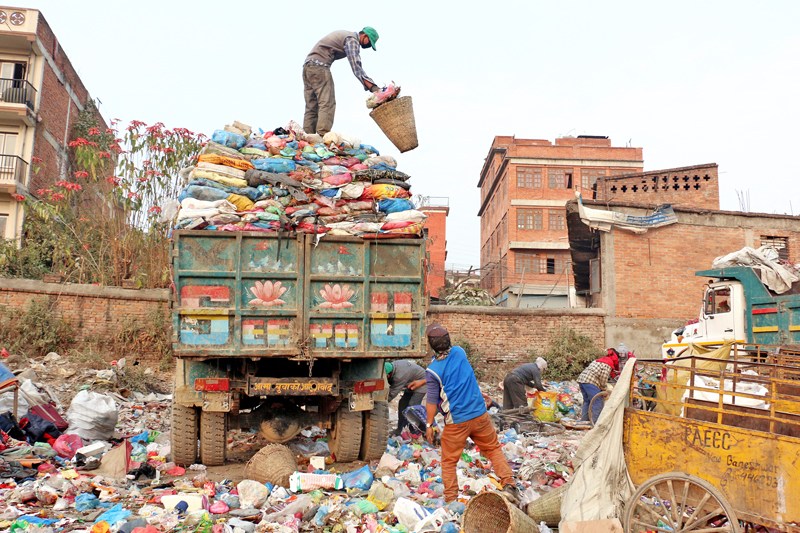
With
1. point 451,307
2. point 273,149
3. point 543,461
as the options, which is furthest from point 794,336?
point 273,149

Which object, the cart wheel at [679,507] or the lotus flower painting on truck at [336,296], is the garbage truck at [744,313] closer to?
the lotus flower painting on truck at [336,296]

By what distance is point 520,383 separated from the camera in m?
9.06

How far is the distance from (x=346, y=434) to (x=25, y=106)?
19.6 meters

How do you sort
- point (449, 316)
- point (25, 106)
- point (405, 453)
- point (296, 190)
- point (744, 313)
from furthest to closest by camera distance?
point (25, 106) < point (449, 316) < point (744, 313) < point (405, 453) < point (296, 190)

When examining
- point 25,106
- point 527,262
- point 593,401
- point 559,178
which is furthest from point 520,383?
point 559,178

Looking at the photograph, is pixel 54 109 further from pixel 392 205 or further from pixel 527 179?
pixel 527 179

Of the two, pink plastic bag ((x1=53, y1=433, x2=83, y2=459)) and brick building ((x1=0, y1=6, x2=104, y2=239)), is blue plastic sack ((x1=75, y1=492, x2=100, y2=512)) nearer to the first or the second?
pink plastic bag ((x1=53, y1=433, x2=83, y2=459))

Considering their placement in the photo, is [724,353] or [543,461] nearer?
[543,461]

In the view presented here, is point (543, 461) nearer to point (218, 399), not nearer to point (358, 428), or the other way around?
point (358, 428)

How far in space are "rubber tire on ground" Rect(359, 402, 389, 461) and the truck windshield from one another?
7190 mm

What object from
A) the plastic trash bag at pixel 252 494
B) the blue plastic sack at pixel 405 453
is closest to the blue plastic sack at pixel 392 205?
the blue plastic sack at pixel 405 453

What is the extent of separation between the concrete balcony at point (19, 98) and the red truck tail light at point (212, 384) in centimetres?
1916

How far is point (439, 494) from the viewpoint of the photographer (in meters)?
5.28

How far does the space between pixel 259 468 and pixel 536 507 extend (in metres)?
2.24
